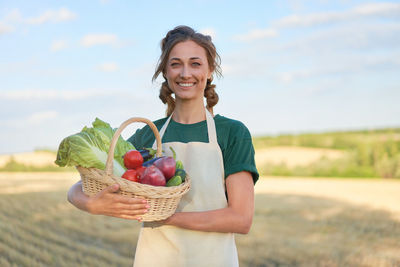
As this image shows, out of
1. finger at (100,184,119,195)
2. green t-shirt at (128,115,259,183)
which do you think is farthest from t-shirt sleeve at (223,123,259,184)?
finger at (100,184,119,195)

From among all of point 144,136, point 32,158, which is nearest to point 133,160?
point 144,136

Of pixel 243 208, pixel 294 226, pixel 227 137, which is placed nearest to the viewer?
pixel 243 208

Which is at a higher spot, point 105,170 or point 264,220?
point 105,170

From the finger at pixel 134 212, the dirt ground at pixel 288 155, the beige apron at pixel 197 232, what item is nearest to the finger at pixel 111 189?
the finger at pixel 134 212

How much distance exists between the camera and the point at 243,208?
244 cm

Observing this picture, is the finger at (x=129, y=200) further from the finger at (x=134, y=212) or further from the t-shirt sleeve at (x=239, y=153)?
the t-shirt sleeve at (x=239, y=153)

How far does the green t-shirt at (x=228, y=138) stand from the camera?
2.52m

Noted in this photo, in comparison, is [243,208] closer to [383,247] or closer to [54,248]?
[54,248]

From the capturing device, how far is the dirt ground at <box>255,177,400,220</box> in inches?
328

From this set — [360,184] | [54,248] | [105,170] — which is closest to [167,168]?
[105,170]

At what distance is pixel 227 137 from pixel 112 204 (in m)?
0.81

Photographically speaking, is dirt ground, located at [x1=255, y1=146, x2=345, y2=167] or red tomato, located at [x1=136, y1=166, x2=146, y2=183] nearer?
red tomato, located at [x1=136, y1=166, x2=146, y2=183]

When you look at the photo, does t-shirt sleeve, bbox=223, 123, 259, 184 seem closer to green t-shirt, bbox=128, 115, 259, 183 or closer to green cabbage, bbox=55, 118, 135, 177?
green t-shirt, bbox=128, 115, 259, 183

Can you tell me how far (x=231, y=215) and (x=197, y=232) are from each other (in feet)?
0.81
